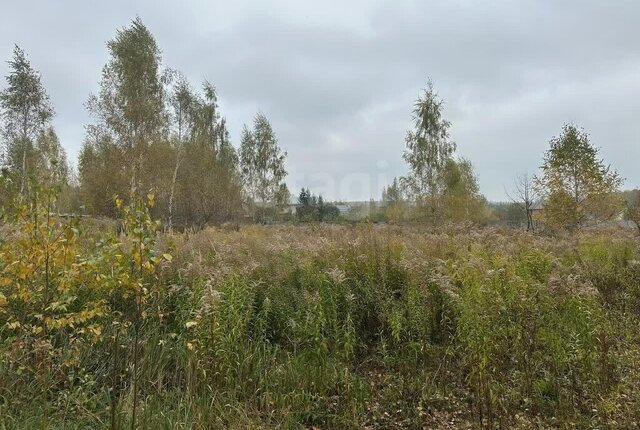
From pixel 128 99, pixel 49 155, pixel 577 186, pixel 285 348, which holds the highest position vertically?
pixel 128 99

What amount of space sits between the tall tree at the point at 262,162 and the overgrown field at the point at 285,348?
95.7 ft

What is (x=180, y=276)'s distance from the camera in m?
4.06

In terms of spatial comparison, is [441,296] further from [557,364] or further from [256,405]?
[256,405]

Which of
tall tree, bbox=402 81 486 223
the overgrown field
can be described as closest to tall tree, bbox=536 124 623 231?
tall tree, bbox=402 81 486 223

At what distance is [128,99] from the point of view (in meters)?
18.9

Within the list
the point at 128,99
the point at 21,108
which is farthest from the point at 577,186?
the point at 21,108

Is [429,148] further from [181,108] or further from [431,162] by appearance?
[181,108]

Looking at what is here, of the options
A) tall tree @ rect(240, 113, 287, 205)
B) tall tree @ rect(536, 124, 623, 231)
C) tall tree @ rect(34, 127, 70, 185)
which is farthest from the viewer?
tall tree @ rect(240, 113, 287, 205)

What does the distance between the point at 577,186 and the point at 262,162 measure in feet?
80.4

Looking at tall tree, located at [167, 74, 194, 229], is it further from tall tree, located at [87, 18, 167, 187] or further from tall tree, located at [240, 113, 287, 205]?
tall tree, located at [240, 113, 287, 205]

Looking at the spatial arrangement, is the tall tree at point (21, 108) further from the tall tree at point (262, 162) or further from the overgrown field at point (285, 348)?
the overgrown field at point (285, 348)

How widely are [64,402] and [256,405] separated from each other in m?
1.26

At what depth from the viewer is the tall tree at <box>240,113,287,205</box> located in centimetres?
3297

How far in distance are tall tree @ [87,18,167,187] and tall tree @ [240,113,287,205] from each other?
45.2 feet
